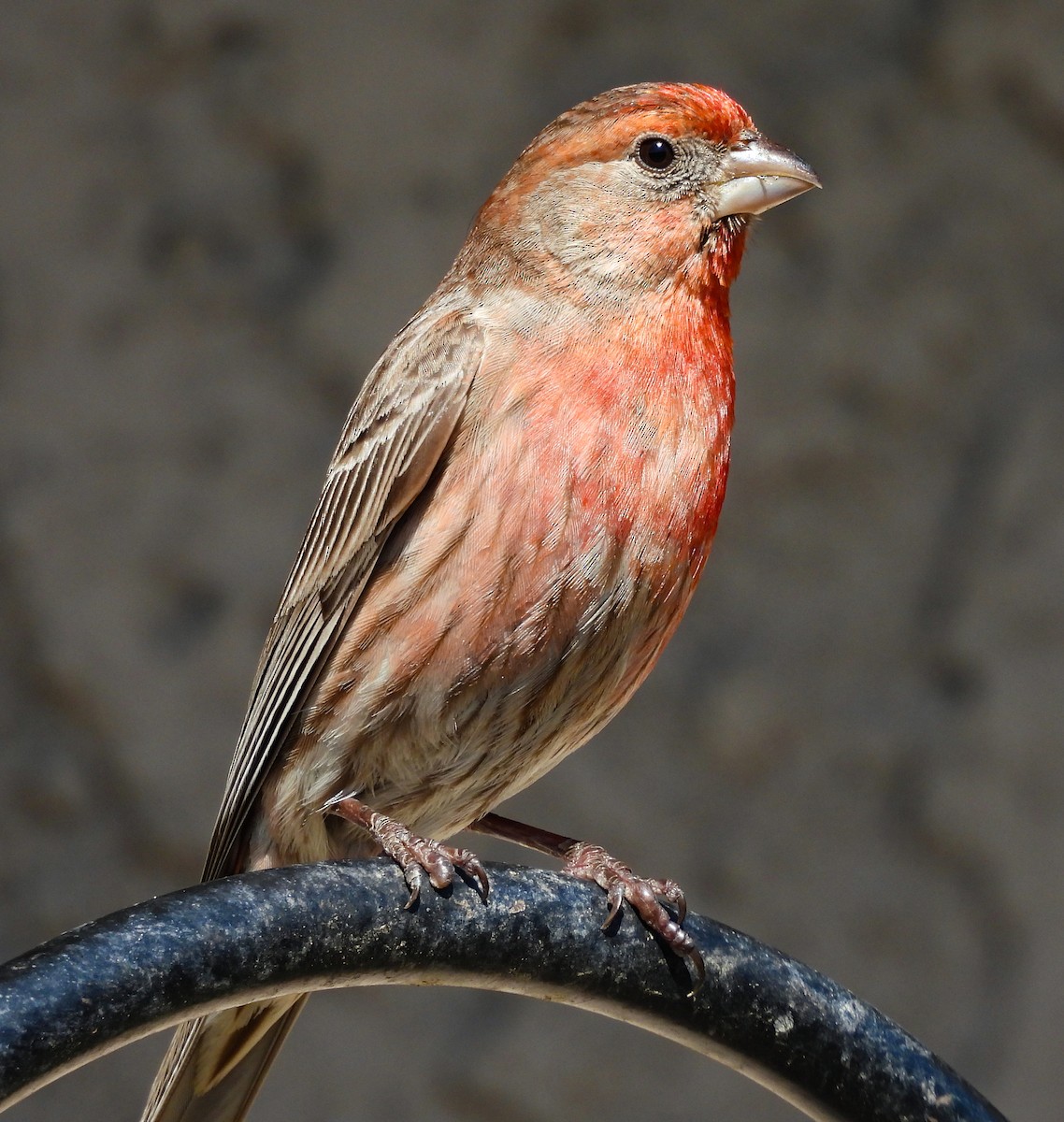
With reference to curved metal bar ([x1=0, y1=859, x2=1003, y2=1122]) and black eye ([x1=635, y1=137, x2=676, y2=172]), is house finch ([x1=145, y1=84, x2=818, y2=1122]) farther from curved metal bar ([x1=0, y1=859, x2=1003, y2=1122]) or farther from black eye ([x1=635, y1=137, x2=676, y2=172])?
curved metal bar ([x1=0, y1=859, x2=1003, y2=1122])

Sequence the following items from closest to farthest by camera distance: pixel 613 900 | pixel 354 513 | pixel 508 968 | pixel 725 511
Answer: pixel 508 968
pixel 613 900
pixel 354 513
pixel 725 511

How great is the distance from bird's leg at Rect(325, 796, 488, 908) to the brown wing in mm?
202

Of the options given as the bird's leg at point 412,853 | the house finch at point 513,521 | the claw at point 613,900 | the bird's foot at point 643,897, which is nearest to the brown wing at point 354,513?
the house finch at point 513,521

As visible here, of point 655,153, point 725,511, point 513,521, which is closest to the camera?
point 513,521

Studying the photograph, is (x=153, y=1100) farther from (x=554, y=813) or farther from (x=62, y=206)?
(x=62, y=206)

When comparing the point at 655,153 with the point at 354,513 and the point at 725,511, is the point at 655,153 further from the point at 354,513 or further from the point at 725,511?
the point at 725,511

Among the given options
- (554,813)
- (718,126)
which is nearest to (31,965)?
Result: (718,126)

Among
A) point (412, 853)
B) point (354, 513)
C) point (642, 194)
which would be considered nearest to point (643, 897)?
point (412, 853)

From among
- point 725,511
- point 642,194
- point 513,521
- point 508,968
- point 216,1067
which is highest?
point 642,194

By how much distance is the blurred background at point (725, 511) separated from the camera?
5391mm

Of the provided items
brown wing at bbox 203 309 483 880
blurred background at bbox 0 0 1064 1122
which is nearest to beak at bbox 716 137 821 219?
brown wing at bbox 203 309 483 880

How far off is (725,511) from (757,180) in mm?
2279

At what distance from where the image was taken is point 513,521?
2904mm

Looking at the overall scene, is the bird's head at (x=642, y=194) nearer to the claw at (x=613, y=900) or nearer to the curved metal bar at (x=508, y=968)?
the claw at (x=613, y=900)
